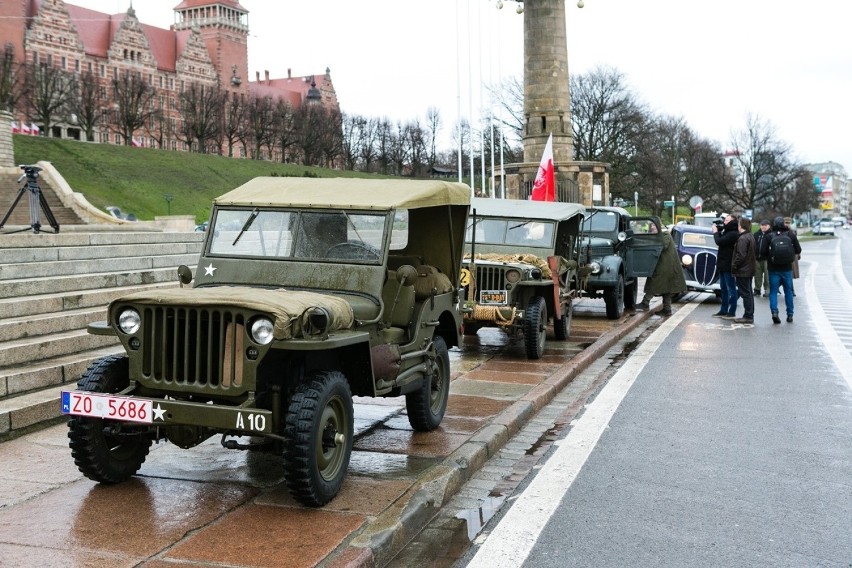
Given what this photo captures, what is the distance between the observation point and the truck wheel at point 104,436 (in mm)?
5609

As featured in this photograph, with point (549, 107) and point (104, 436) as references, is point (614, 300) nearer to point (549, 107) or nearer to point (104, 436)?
point (104, 436)

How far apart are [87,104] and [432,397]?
82949 millimetres

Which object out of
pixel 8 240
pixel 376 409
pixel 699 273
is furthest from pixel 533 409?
pixel 699 273

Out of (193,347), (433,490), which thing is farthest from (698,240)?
(193,347)

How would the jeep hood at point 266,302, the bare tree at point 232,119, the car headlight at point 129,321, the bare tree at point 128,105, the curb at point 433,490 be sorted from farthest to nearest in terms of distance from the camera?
the bare tree at point 232,119, the bare tree at point 128,105, the car headlight at point 129,321, the jeep hood at point 266,302, the curb at point 433,490

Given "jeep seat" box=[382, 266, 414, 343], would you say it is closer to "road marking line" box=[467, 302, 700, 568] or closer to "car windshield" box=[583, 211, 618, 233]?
"road marking line" box=[467, 302, 700, 568]

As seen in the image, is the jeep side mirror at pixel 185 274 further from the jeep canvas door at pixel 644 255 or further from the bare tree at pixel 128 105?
the bare tree at pixel 128 105

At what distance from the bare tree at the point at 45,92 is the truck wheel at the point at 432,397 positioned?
78238mm

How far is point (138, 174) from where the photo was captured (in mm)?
72938

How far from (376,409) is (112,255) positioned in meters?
8.30

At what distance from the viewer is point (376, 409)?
29.0 feet

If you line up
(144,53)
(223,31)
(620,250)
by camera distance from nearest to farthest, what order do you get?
(620,250)
(144,53)
(223,31)

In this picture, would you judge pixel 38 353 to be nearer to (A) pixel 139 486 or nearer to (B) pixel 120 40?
(A) pixel 139 486

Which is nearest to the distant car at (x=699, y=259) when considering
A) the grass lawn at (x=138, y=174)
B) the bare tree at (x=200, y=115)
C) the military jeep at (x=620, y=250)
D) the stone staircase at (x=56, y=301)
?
the military jeep at (x=620, y=250)
